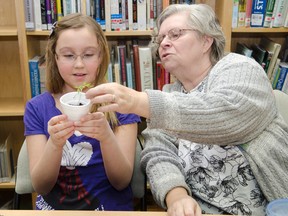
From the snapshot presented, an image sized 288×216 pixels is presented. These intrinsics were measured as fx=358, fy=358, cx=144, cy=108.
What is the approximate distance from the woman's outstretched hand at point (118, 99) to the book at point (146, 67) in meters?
1.17

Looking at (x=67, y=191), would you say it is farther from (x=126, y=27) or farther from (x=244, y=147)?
(x=126, y=27)

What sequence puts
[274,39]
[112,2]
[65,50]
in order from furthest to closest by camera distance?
[274,39], [112,2], [65,50]

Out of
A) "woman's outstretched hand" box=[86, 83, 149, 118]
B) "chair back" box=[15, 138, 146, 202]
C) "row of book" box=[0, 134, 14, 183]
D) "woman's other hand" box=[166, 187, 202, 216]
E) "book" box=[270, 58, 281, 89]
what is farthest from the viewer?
"row of book" box=[0, 134, 14, 183]

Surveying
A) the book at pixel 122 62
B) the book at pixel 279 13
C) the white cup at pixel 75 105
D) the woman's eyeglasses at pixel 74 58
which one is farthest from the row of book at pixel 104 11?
the white cup at pixel 75 105

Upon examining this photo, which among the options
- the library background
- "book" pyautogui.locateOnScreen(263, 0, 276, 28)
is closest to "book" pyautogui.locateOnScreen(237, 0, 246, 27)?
the library background

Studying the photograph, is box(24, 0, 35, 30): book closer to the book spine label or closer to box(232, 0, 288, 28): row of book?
box(232, 0, 288, 28): row of book

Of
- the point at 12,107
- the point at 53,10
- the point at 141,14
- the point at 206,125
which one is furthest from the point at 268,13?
the point at 12,107

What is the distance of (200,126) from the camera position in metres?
0.96

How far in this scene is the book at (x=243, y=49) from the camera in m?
2.14

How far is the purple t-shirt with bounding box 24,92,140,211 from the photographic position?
1372 mm

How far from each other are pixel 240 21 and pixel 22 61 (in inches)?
50.5

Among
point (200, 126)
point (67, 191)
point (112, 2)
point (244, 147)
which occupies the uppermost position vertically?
point (112, 2)

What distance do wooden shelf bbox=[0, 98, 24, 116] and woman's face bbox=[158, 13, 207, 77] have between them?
3.75 feet

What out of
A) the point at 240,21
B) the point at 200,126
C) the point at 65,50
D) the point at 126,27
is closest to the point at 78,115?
the point at 200,126
